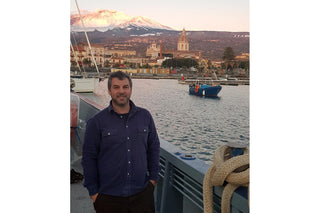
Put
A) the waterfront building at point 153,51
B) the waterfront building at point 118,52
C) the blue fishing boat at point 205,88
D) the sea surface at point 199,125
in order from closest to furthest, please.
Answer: the waterfront building at point 118,52 < the waterfront building at point 153,51 < the blue fishing boat at point 205,88 < the sea surface at point 199,125

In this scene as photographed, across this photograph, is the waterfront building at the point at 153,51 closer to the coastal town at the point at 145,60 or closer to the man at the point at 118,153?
the coastal town at the point at 145,60

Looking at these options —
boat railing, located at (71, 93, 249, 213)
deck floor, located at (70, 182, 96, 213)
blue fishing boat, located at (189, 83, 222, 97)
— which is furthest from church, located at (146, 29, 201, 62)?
blue fishing boat, located at (189, 83, 222, 97)

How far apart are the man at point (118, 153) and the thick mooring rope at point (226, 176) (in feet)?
0.82

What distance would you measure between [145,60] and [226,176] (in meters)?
1.70

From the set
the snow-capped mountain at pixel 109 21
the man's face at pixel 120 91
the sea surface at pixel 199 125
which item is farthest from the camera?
the sea surface at pixel 199 125

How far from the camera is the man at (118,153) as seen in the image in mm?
1273

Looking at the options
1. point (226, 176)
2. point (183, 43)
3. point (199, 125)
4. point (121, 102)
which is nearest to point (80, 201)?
point (121, 102)

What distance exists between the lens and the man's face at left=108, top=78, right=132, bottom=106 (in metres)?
1.25

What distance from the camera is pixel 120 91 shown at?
1.26 metres

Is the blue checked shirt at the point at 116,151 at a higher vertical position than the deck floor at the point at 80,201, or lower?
higher

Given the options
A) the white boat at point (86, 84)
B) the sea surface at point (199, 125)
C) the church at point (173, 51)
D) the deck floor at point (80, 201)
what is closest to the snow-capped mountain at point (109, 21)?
the white boat at point (86, 84)

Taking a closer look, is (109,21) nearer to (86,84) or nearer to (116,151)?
(86,84)
